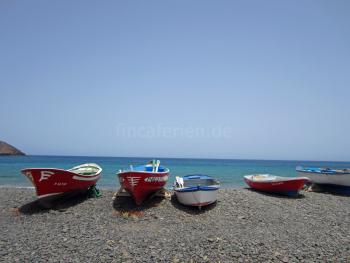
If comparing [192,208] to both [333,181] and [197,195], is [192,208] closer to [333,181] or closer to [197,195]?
[197,195]

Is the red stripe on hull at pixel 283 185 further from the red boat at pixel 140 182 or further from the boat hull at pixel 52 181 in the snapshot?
the boat hull at pixel 52 181

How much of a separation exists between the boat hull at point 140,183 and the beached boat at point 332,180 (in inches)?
414

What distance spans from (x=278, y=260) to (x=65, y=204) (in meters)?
8.57

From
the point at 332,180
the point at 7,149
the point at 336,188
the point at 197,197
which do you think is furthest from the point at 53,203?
the point at 7,149

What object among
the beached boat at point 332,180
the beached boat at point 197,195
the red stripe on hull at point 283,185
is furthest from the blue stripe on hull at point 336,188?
the beached boat at point 197,195

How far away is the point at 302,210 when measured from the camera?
1144 cm

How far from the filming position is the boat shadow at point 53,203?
10795mm

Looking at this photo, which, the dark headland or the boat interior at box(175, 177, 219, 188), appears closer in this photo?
the boat interior at box(175, 177, 219, 188)

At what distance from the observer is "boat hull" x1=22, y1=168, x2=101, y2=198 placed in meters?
10.7

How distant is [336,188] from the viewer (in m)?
16.3

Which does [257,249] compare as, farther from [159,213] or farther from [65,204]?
[65,204]

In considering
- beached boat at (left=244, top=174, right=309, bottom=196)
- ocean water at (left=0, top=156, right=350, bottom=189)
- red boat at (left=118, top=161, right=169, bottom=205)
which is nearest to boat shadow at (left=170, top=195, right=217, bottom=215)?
red boat at (left=118, top=161, right=169, bottom=205)

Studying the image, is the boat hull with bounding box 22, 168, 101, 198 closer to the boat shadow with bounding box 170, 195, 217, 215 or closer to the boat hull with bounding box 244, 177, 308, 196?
the boat shadow with bounding box 170, 195, 217, 215

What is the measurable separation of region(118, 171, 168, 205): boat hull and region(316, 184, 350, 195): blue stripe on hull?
36.0 ft
